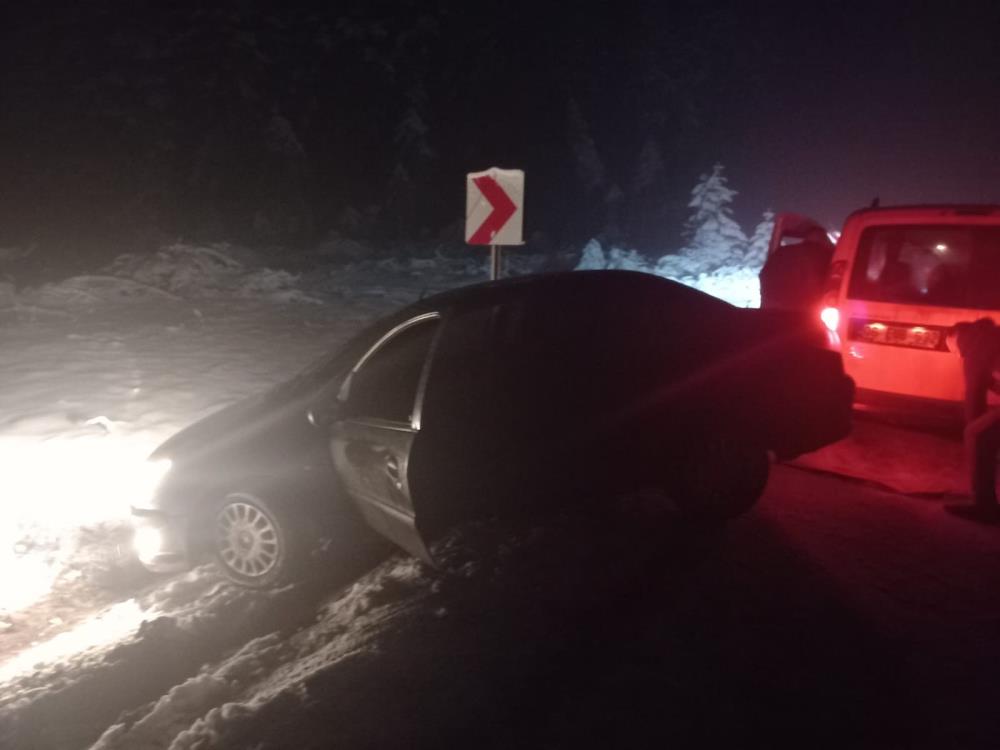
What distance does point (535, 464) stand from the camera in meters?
4.06

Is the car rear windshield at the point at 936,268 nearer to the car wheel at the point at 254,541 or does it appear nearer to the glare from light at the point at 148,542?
the car wheel at the point at 254,541

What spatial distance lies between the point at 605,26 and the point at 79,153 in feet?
84.5

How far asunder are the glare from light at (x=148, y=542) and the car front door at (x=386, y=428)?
140 cm

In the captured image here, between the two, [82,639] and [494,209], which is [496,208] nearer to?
[494,209]

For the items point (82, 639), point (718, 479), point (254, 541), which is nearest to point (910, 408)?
point (718, 479)

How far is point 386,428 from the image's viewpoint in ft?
12.4

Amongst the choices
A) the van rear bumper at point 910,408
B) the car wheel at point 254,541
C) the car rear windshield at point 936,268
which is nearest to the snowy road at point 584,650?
the car wheel at point 254,541

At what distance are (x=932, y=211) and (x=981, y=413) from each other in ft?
5.01

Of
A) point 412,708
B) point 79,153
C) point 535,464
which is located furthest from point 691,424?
point 79,153

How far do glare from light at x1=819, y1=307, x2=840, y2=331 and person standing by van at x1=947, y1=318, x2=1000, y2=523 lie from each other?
1044 mm

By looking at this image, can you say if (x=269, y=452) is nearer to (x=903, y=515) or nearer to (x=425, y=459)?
(x=425, y=459)

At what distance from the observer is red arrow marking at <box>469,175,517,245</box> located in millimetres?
6508

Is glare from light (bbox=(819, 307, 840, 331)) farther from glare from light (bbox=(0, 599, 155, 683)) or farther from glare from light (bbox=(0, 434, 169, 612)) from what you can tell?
glare from light (bbox=(0, 599, 155, 683))

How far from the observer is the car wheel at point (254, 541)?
4250 millimetres
